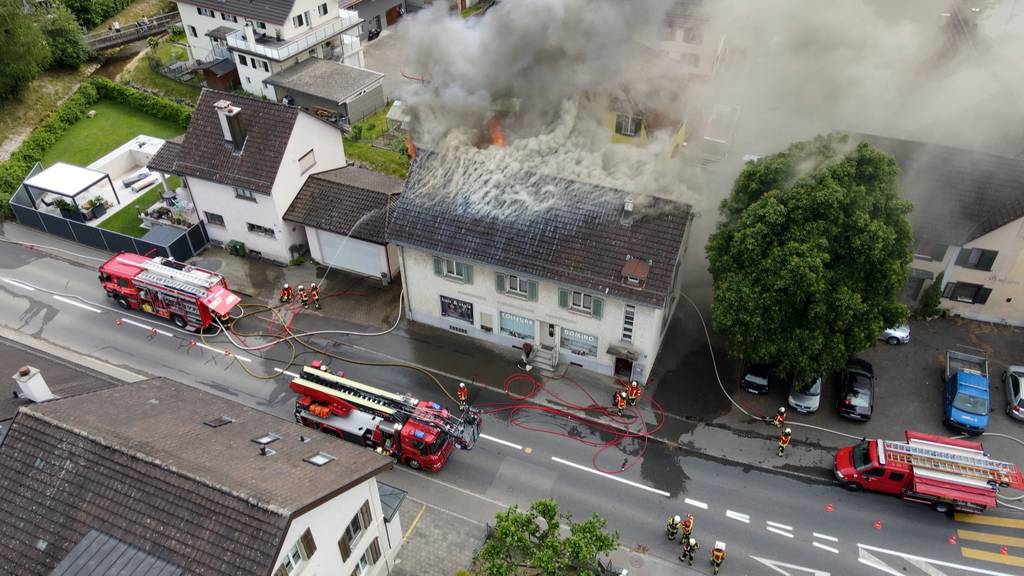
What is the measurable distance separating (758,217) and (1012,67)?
26803mm

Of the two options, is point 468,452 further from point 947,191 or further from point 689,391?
point 947,191

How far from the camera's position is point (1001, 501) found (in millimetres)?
22422

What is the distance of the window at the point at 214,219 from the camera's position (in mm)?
33031

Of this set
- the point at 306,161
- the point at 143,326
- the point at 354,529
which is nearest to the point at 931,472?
the point at 354,529

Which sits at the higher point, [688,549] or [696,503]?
[688,549]

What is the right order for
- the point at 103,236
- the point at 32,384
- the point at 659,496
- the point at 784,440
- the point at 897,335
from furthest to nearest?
the point at 103,236, the point at 897,335, the point at 784,440, the point at 659,496, the point at 32,384

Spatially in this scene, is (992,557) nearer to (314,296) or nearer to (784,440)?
(784,440)

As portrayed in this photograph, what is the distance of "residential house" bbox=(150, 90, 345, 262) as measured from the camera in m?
30.7

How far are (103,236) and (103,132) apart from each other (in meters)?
13.7

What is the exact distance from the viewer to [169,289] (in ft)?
92.4

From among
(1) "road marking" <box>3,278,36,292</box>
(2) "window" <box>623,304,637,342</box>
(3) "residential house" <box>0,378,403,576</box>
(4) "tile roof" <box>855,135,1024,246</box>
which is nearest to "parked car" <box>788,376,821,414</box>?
(2) "window" <box>623,304,637,342</box>

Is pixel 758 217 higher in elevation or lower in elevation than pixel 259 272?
higher

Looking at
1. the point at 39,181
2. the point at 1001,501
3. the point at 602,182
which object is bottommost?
the point at 1001,501

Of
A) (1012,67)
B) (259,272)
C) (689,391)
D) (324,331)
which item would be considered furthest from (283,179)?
(1012,67)
